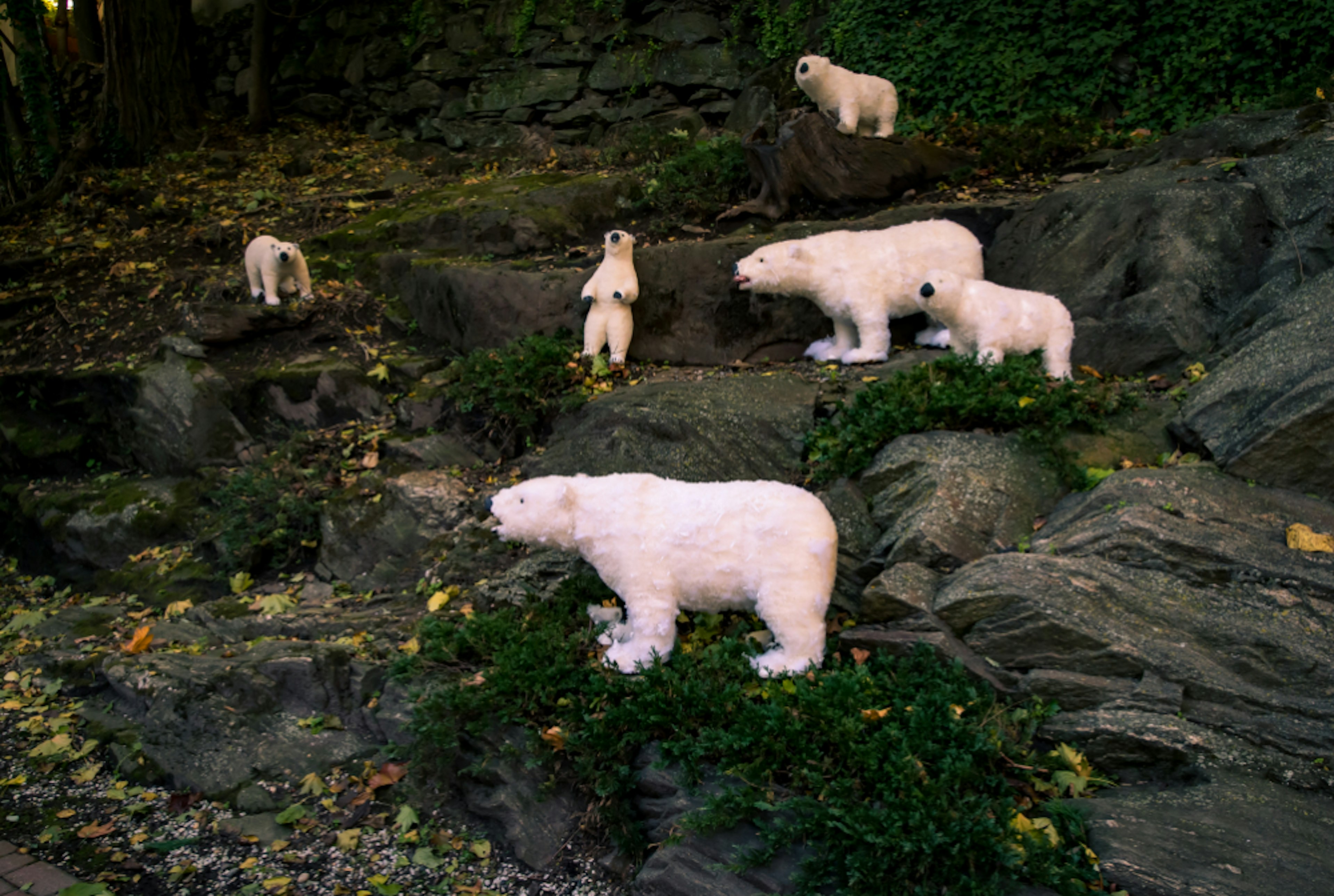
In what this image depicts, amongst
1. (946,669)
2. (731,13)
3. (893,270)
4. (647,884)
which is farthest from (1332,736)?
(731,13)

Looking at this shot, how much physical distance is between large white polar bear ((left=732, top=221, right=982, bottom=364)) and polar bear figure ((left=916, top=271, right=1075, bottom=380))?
0.67 m

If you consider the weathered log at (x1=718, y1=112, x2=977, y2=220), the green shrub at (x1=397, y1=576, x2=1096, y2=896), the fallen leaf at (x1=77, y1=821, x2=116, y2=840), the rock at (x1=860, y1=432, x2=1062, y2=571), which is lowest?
the fallen leaf at (x1=77, y1=821, x2=116, y2=840)

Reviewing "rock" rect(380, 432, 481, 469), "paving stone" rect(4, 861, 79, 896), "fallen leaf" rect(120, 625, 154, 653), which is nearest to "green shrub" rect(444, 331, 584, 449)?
"rock" rect(380, 432, 481, 469)

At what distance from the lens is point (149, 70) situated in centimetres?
1431

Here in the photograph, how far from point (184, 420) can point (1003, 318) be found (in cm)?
775

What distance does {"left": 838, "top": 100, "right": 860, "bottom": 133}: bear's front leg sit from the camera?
831 centimetres

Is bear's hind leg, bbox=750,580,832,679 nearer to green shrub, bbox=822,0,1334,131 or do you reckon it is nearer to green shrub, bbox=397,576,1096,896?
green shrub, bbox=397,576,1096,896

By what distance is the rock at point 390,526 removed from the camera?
6.59 metres

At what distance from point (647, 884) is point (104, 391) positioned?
337 inches

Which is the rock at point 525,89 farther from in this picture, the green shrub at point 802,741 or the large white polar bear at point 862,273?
the green shrub at point 802,741

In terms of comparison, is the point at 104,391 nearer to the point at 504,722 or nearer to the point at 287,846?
the point at 287,846

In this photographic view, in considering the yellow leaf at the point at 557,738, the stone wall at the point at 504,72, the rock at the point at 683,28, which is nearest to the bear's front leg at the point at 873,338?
the yellow leaf at the point at 557,738

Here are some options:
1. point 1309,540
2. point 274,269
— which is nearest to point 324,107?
point 274,269

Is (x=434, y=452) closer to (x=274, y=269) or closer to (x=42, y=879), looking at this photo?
(x=274, y=269)
